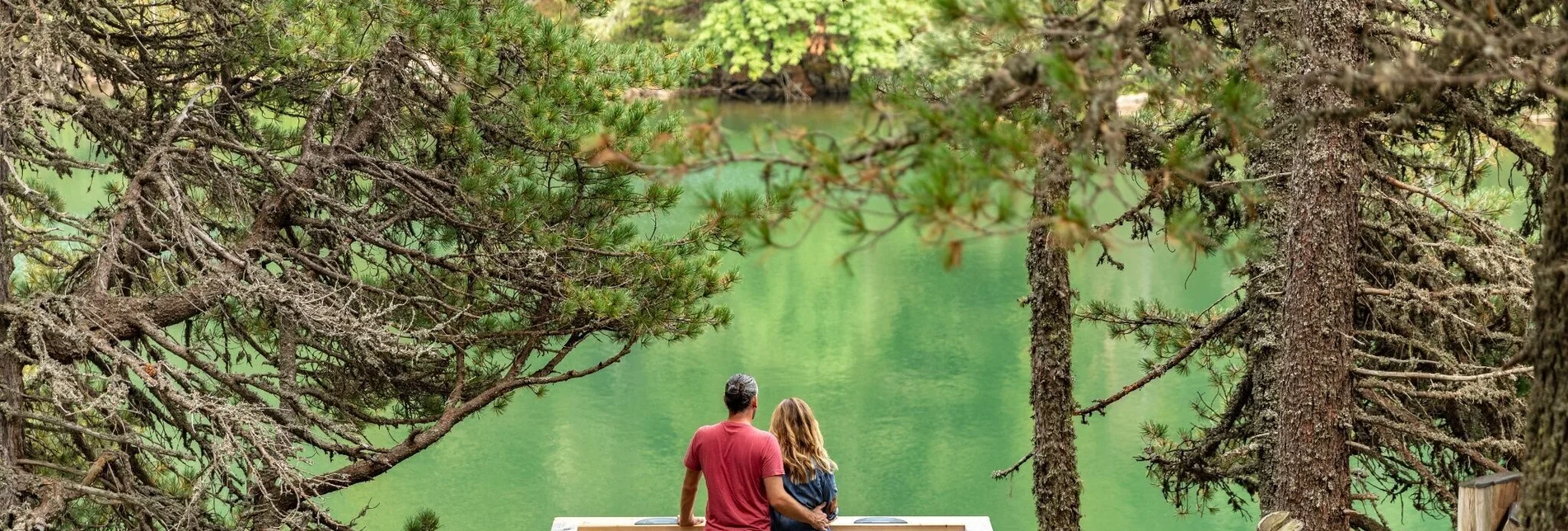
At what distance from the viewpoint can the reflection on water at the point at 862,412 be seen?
40.0 ft

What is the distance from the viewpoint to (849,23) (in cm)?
3222

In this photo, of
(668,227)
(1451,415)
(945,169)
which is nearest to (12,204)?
(945,169)

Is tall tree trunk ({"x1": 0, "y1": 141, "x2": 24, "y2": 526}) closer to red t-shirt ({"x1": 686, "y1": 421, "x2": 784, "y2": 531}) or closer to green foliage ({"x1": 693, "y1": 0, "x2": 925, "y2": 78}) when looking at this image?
red t-shirt ({"x1": 686, "y1": 421, "x2": 784, "y2": 531})

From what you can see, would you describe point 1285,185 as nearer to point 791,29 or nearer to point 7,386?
point 7,386

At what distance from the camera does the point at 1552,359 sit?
3.27 metres

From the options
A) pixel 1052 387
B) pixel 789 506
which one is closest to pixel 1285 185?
pixel 1052 387

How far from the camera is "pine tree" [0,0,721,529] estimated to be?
17.2 feet

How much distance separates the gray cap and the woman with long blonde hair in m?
0.23

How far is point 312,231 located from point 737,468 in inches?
87.3

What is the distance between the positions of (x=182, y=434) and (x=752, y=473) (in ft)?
7.83

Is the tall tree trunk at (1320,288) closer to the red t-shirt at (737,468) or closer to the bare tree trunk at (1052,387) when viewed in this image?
the bare tree trunk at (1052,387)

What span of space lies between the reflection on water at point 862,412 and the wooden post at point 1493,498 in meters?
6.16

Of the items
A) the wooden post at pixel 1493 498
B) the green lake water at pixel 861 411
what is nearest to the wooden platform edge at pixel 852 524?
the wooden post at pixel 1493 498

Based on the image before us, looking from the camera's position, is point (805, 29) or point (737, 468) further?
point (805, 29)
